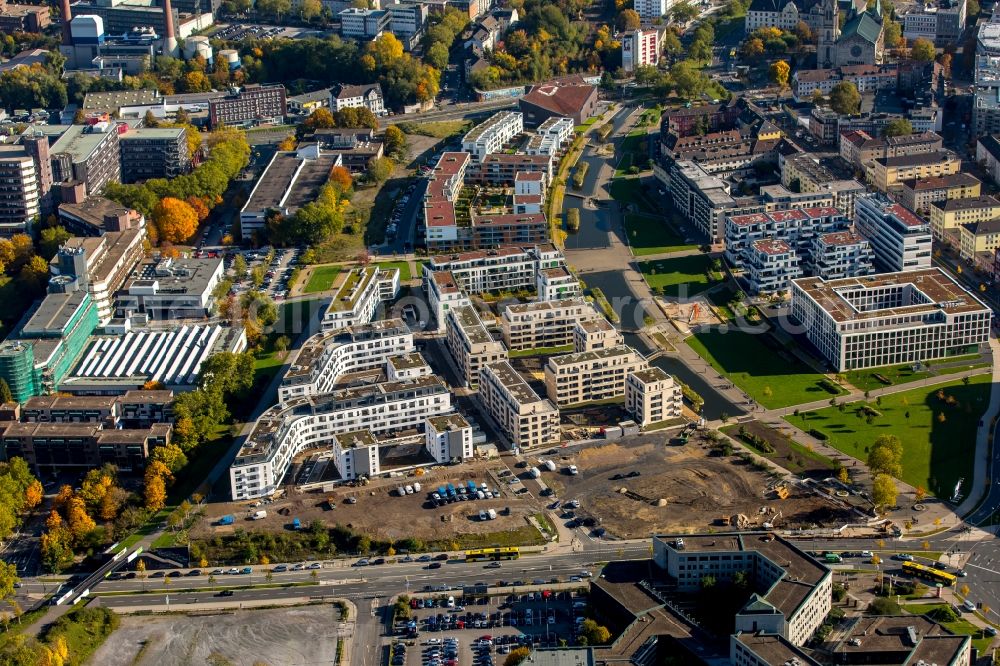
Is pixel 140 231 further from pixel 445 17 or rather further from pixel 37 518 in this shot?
pixel 445 17

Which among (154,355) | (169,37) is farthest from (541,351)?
(169,37)

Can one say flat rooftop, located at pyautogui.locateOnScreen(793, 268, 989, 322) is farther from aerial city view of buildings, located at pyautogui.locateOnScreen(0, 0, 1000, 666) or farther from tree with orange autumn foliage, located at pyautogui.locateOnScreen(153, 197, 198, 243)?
tree with orange autumn foliage, located at pyautogui.locateOnScreen(153, 197, 198, 243)

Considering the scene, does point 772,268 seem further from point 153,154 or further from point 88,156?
point 88,156

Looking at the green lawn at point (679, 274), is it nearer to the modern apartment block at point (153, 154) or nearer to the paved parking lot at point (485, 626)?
the paved parking lot at point (485, 626)

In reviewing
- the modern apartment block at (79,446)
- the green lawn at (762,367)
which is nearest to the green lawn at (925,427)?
the green lawn at (762,367)

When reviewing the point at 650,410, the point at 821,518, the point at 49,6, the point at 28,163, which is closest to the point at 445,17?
the point at 49,6

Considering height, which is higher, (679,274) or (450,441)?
(679,274)
